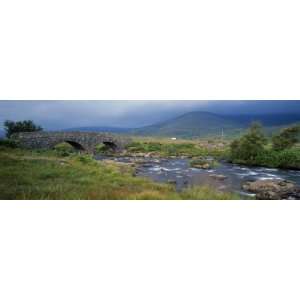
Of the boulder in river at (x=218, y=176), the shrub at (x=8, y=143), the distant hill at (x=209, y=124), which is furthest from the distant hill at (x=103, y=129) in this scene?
the boulder in river at (x=218, y=176)

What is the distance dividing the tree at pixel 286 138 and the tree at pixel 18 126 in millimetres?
4921

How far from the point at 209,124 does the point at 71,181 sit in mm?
3041

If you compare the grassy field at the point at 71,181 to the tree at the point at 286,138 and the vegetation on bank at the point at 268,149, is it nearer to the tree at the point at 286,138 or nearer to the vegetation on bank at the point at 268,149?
the vegetation on bank at the point at 268,149

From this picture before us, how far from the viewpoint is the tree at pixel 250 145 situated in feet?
19.5

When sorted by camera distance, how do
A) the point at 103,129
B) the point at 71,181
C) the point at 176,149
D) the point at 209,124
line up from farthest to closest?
the point at 176,149 → the point at 103,129 → the point at 209,124 → the point at 71,181

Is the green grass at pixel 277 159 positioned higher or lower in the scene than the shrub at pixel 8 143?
lower

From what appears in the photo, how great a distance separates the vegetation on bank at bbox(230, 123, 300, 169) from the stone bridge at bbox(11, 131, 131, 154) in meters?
2.42

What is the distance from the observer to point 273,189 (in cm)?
571

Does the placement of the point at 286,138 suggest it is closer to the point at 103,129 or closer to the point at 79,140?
the point at 103,129

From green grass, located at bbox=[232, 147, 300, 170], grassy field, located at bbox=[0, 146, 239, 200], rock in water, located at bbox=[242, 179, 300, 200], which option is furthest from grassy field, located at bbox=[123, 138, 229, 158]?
rock in water, located at bbox=[242, 179, 300, 200]

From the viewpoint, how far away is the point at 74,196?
533cm

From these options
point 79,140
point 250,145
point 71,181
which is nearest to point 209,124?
point 250,145
